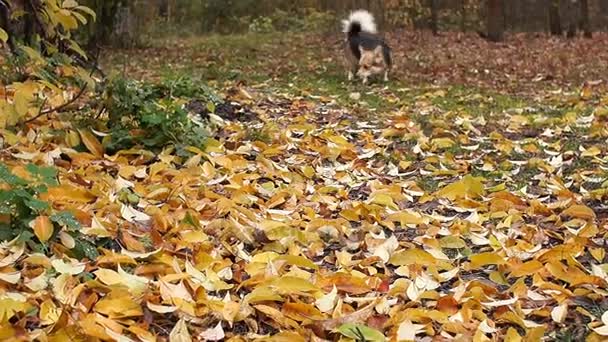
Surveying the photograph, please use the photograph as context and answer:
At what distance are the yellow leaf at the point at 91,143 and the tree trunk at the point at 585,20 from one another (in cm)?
1448

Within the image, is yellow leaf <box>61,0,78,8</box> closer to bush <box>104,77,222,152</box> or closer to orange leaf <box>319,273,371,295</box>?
orange leaf <box>319,273,371,295</box>

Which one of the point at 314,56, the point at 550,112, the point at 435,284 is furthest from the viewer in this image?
the point at 314,56

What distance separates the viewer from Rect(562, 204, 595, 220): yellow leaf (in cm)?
356

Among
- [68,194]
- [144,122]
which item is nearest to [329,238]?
[68,194]

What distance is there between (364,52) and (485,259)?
7.77 m

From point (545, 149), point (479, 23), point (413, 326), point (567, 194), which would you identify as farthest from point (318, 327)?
point (479, 23)

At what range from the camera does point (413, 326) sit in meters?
2.43

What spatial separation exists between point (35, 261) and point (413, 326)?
1251 millimetres

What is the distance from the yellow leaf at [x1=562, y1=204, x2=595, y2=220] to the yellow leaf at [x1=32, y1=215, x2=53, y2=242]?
7.47 feet

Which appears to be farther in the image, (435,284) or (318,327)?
(435,284)

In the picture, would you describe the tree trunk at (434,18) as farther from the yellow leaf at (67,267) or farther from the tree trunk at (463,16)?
the yellow leaf at (67,267)

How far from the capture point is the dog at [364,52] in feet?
34.4

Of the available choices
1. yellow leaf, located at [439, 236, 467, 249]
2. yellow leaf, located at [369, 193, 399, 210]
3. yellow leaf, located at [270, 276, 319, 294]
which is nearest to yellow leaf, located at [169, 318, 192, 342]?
yellow leaf, located at [270, 276, 319, 294]

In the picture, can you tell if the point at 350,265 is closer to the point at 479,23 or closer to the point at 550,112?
the point at 550,112
